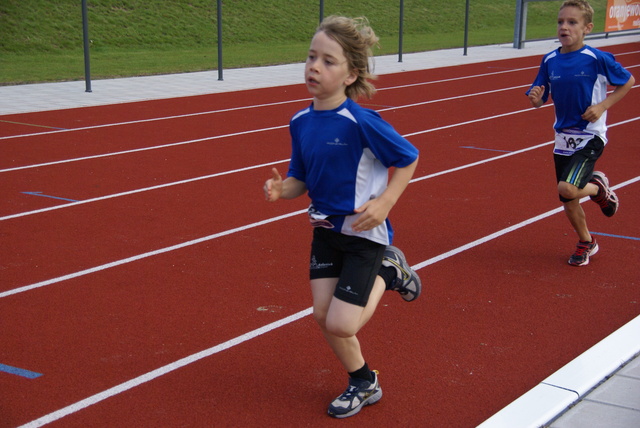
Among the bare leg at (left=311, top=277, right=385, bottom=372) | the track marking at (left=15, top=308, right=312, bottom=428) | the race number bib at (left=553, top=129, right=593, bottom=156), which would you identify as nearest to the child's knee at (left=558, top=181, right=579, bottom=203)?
the race number bib at (left=553, top=129, right=593, bottom=156)

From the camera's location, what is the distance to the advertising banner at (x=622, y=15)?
30.1m

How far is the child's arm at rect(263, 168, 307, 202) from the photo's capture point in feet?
12.0

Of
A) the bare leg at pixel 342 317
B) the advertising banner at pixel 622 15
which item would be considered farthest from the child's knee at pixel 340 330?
the advertising banner at pixel 622 15

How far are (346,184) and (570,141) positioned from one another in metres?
2.95

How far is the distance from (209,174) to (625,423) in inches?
249

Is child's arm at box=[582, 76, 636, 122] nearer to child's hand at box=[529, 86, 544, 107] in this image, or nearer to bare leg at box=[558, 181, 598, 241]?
child's hand at box=[529, 86, 544, 107]

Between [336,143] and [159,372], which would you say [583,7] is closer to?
[336,143]

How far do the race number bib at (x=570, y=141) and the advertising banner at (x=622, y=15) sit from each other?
2586 centimetres

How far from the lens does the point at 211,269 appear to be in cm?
602

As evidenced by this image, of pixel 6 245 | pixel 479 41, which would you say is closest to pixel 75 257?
pixel 6 245

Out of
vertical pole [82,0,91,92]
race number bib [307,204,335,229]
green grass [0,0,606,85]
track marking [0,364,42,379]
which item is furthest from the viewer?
green grass [0,0,606,85]

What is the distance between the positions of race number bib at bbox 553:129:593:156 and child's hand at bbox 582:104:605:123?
177 millimetres

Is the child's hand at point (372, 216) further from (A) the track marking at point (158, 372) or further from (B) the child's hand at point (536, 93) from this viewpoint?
(B) the child's hand at point (536, 93)

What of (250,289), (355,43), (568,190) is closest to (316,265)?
(355,43)
